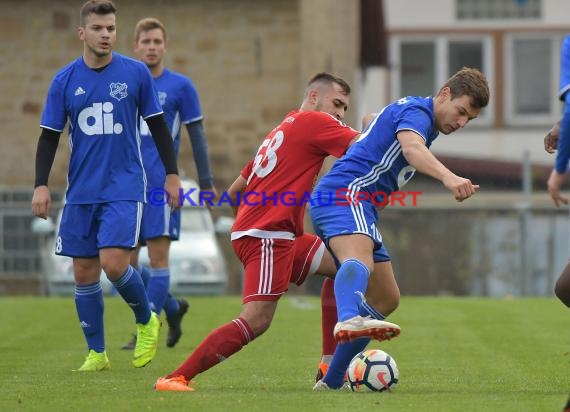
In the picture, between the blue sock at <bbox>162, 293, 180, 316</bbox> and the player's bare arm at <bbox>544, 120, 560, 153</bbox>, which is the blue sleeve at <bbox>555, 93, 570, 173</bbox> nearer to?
the player's bare arm at <bbox>544, 120, 560, 153</bbox>

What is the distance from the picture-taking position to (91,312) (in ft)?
32.1

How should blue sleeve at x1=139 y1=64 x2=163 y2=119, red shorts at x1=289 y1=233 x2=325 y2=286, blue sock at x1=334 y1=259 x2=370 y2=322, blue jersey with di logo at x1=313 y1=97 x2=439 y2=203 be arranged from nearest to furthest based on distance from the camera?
blue sock at x1=334 y1=259 x2=370 y2=322
blue jersey with di logo at x1=313 y1=97 x2=439 y2=203
red shorts at x1=289 y1=233 x2=325 y2=286
blue sleeve at x1=139 y1=64 x2=163 y2=119

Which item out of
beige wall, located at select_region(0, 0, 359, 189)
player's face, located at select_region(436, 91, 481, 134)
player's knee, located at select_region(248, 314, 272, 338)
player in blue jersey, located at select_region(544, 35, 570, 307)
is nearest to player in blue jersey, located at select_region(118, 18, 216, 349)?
player's knee, located at select_region(248, 314, 272, 338)

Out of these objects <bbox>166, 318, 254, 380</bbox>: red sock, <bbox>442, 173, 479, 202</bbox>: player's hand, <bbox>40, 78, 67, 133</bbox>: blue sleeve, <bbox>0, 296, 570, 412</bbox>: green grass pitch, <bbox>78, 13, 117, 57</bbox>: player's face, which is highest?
<bbox>78, 13, 117, 57</bbox>: player's face

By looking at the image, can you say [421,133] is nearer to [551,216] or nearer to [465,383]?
[465,383]

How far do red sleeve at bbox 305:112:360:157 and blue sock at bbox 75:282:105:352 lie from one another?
209 cm

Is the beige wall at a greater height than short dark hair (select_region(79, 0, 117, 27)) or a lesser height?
lesser

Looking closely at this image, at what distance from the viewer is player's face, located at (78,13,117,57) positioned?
950 cm

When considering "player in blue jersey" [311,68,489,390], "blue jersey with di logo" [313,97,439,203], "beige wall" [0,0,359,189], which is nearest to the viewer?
"player in blue jersey" [311,68,489,390]

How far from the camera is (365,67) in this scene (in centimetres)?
Result: 3472

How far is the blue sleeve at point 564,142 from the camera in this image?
756 cm

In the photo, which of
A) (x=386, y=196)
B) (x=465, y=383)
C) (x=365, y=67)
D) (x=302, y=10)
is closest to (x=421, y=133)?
(x=386, y=196)

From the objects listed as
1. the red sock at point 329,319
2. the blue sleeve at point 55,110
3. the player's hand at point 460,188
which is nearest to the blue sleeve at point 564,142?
the player's hand at point 460,188

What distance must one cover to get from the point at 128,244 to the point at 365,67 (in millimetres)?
25612
